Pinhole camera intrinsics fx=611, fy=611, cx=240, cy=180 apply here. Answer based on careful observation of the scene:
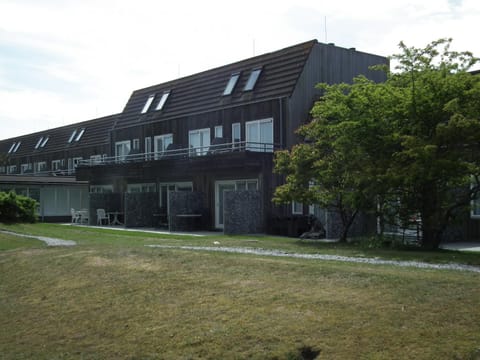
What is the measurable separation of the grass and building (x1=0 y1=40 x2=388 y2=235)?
12999 mm

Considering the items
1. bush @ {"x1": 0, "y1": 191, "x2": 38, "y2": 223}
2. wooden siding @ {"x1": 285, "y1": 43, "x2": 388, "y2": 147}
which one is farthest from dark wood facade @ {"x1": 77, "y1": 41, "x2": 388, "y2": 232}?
bush @ {"x1": 0, "y1": 191, "x2": 38, "y2": 223}

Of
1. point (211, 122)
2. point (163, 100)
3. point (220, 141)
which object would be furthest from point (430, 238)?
point (163, 100)

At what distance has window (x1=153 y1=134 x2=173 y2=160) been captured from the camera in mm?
36062

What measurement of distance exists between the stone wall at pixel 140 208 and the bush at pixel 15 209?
20.4ft

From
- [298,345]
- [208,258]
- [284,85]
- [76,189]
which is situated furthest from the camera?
[76,189]

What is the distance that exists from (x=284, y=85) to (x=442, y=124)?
47.2 feet

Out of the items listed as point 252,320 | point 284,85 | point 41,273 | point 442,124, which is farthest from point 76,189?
point 252,320

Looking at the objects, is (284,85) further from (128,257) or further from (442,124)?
(128,257)

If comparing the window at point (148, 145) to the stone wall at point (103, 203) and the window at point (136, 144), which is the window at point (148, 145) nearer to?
the window at point (136, 144)

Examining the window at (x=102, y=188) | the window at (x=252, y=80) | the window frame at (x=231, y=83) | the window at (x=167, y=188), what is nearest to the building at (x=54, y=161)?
the window at (x=102, y=188)

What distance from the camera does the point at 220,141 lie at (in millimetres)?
30594

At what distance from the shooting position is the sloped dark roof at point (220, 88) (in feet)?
96.8

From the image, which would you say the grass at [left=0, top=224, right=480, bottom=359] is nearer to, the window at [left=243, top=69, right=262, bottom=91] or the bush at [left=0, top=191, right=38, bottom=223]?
the window at [left=243, top=69, right=262, bottom=91]

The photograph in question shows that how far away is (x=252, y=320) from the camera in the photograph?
8.87 metres
